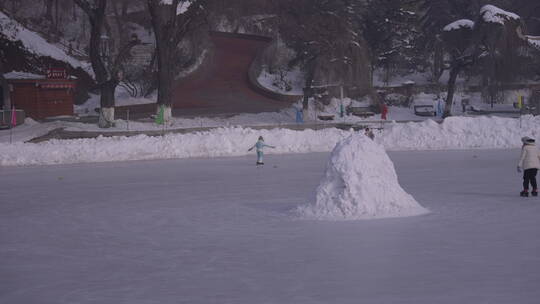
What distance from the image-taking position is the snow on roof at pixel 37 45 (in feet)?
152

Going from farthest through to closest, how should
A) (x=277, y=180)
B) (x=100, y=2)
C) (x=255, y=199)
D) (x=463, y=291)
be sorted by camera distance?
(x=100, y=2) → (x=277, y=180) → (x=255, y=199) → (x=463, y=291)

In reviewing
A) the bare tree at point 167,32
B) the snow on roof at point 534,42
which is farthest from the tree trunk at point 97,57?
the snow on roof at point 534,42

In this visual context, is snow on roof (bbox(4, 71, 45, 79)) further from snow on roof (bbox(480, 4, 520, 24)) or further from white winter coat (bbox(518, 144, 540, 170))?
white winter coat (bbox(518, 144, 540, 170))

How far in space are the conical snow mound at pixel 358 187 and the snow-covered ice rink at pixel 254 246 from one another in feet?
1.37

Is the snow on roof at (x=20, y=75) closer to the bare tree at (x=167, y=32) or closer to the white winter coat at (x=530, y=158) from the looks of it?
the bare tree at (x=167, y=32)

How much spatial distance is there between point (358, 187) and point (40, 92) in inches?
1278

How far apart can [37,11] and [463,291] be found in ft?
204

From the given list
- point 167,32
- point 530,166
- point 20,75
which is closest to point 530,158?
point 530,166

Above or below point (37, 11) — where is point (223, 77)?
below

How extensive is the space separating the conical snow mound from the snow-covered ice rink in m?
0.42

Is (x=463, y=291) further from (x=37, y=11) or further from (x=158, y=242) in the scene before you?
(x=37, y=11)

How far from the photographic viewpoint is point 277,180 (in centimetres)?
1991

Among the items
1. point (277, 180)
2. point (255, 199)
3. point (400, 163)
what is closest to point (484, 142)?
point (400, 163)

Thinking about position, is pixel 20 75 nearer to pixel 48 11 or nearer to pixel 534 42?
pixel 48 11
